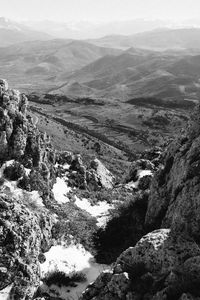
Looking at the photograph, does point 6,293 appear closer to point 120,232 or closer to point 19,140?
point 120,232

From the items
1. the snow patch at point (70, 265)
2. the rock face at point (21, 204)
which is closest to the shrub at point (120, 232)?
the snow patch at point (70, 265)

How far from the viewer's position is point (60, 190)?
38.5 metres

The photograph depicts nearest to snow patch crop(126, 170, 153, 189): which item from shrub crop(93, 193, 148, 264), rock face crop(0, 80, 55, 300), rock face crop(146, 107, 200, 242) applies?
rock face crop(0, 80, 55, 300)

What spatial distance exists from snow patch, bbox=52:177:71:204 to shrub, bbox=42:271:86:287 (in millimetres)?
13603

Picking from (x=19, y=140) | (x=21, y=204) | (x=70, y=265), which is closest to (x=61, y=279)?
(x=70, y=265)

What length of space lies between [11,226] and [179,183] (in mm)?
9599

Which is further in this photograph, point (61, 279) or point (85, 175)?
point (85, 175)

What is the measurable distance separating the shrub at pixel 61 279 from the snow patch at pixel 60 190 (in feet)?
44.6

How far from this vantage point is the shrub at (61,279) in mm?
20297

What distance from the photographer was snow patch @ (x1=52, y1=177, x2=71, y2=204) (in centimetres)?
3572

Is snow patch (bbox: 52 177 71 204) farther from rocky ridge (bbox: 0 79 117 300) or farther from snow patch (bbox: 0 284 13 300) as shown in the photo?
snow patch (bbox: 0 284 13 300)

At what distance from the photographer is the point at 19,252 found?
1989 centimetres

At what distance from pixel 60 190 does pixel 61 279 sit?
18.2 m

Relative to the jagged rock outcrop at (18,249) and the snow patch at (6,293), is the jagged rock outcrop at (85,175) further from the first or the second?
the snow patch at (6,293)
